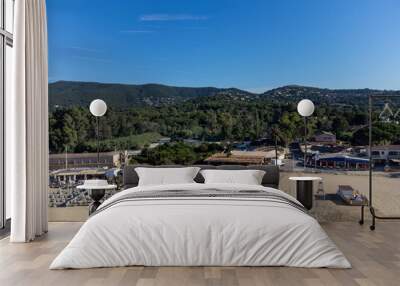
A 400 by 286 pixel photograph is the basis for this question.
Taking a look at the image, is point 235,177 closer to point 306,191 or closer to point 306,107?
point 306,191

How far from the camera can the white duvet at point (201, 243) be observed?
4.51 metres

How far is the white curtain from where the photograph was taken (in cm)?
573

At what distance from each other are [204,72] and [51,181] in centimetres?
260

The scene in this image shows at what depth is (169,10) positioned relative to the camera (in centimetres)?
785

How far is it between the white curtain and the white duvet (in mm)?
1409

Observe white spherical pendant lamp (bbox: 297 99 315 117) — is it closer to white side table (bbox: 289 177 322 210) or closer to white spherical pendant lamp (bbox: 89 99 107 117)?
white side table (bbox: 289 177 322 210)

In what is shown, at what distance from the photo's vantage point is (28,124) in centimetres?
583

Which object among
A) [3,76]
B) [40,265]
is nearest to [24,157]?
[3,76]

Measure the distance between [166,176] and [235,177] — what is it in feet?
2.70

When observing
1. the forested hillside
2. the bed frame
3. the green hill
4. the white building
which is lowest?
the bed frame

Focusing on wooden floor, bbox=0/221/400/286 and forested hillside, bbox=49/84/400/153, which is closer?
wooden floor, bbox=0/221/400/286

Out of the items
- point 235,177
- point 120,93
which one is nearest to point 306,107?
point 235,177

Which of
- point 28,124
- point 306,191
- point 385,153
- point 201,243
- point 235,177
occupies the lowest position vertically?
point 201,243

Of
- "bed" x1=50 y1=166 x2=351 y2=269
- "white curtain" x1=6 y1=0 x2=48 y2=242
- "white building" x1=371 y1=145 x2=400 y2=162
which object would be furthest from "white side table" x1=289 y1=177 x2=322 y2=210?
"white curtain" x1=6 y1=0 x2=48 y2=242
